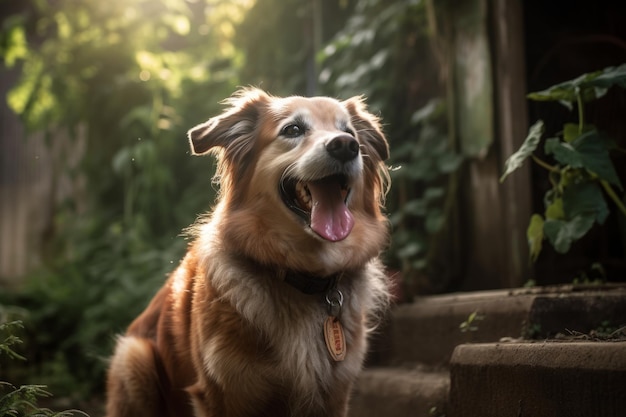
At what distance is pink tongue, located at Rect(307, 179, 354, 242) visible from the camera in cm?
301

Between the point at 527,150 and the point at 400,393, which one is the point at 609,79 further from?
A: the point at 400,393

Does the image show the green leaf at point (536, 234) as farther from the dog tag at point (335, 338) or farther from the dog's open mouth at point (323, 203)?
the dog tag at point (335, 338)

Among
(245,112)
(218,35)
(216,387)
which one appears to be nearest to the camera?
(216,387)

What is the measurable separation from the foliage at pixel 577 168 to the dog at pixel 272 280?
2.81 feet

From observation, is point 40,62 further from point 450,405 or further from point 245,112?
point 450,405

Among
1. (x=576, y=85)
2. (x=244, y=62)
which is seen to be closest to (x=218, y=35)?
(x=244, y=62)

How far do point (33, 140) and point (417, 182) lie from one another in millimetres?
7806

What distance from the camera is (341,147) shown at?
3.02 meters

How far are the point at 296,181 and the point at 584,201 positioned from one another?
1500 millimetres

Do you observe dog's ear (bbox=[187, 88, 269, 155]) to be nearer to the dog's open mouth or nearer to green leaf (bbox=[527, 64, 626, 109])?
the dog's open mouth

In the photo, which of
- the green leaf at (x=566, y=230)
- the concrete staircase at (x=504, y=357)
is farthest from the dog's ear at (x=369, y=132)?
the concrete staircase at (x=504, y=357)

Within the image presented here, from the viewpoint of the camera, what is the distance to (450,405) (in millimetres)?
3246

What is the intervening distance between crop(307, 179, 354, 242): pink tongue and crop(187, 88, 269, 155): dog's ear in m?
0.52

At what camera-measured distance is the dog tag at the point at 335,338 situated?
10.0ft
